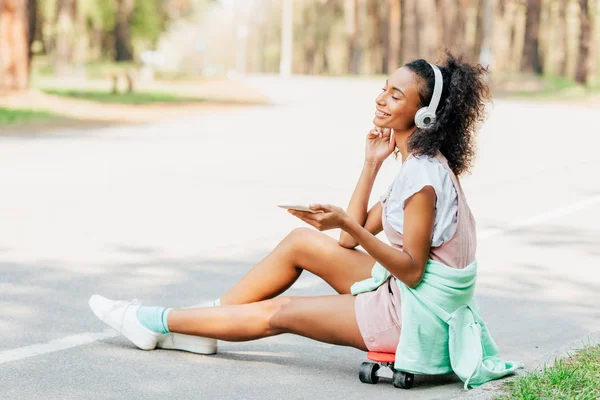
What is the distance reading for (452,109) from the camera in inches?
193

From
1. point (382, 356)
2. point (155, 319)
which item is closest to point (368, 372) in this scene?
point (382, 356)

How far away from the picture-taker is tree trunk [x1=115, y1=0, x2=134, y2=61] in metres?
54.2

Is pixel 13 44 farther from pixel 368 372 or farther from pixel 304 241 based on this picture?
pixel 368 372

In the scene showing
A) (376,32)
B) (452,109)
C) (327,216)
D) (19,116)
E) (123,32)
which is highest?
(452,109)

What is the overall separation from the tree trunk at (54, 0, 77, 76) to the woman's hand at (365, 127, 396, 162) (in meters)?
41.1

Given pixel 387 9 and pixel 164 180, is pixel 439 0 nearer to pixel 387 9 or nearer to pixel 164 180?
pixel 387 9

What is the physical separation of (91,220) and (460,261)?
17.9 ft

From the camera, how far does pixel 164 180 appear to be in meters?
12.8

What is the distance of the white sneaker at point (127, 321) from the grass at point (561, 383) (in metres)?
1.71

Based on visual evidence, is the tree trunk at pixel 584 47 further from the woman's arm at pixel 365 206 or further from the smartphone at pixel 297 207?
Result: the smartphone at pixel 297 207

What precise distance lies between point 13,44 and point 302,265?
22743 millimetres

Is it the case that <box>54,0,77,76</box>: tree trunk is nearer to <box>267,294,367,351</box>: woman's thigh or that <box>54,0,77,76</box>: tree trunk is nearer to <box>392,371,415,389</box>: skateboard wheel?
<box>267,294,367,351</box>: woman's thigh

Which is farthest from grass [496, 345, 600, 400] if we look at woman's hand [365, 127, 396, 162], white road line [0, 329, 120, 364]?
white road line [0, 329, 120, 364]

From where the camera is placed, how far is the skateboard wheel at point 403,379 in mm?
4906
